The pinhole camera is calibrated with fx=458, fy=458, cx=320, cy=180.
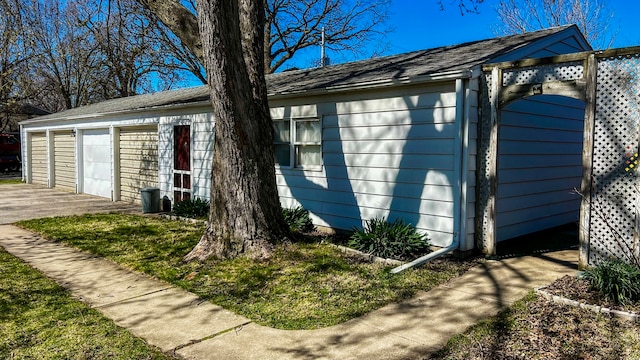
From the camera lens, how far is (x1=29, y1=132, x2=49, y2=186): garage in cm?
1902

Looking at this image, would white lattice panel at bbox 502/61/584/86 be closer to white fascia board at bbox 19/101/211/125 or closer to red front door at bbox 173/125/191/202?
white fascia board at bbox 19/101/211/125

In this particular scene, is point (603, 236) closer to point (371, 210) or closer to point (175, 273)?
point (371, 210)

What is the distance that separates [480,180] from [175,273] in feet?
14.2

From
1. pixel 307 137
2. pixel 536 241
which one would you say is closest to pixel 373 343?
pixel 536 241

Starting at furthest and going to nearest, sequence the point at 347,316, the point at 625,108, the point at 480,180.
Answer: the point at 480,180
the point at 625,108
the point at 347,316

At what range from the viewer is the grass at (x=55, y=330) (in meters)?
3.65

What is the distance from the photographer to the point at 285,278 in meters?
5.59

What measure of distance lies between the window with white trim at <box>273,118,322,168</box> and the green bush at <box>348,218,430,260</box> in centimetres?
211

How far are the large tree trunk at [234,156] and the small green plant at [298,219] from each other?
61.5 inches

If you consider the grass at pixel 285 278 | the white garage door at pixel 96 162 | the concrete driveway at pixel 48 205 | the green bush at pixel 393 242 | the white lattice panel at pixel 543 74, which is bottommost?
the grass at pixel 285 278

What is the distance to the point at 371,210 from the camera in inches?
298

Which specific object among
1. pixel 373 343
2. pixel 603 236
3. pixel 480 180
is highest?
pixel 480 180

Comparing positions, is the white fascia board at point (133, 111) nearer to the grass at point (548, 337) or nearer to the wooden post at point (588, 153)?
the wooden post at point (588, 153)

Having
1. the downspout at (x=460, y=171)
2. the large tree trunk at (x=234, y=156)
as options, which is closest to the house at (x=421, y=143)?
the downspout at (x=460, y=171)
